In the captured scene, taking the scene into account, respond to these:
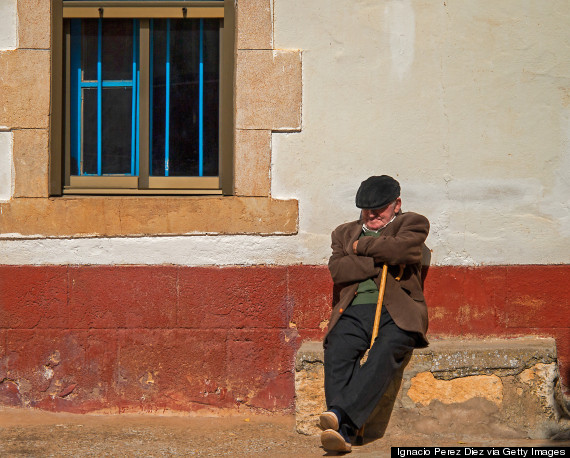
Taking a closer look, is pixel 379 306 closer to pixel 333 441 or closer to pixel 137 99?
pixel 333 441

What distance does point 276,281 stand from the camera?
21.0 ft

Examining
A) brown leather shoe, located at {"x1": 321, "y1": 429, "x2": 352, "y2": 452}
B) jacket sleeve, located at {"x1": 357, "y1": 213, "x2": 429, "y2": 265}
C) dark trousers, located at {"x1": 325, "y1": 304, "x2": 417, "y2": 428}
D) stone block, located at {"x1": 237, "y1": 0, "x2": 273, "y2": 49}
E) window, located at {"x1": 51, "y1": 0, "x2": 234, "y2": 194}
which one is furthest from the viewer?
window, located at {"x1": 51, "y1": 0, "x2": 234, "y2": 194}

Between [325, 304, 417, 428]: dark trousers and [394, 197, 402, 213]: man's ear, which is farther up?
[394, 197, 402, 213]: man's ear

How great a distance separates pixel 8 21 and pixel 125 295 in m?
2.09

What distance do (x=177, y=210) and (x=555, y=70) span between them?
9.27 feet

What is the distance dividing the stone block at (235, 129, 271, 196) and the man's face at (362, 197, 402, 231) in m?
0.78

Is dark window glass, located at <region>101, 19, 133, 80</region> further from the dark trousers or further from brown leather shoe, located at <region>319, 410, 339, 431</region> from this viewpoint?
brown leather shoe, located at <region>319, 410, 339, 431</region>

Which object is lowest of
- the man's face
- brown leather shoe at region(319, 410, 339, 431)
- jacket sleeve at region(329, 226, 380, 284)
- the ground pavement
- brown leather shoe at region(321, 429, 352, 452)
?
the ground pavement

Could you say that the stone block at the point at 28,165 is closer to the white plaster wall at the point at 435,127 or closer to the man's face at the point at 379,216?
the white plaster wall at the point at 435,127

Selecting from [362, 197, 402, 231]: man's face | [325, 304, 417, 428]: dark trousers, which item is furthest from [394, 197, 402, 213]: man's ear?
[325, 304, 417, 428]: dark trousers

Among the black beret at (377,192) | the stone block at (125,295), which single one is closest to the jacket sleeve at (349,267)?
the black beret at (377,192)

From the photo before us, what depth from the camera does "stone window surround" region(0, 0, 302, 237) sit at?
21.0 feet

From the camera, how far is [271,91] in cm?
640

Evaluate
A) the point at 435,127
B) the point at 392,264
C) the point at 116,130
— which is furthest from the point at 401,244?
the point at 116,130
